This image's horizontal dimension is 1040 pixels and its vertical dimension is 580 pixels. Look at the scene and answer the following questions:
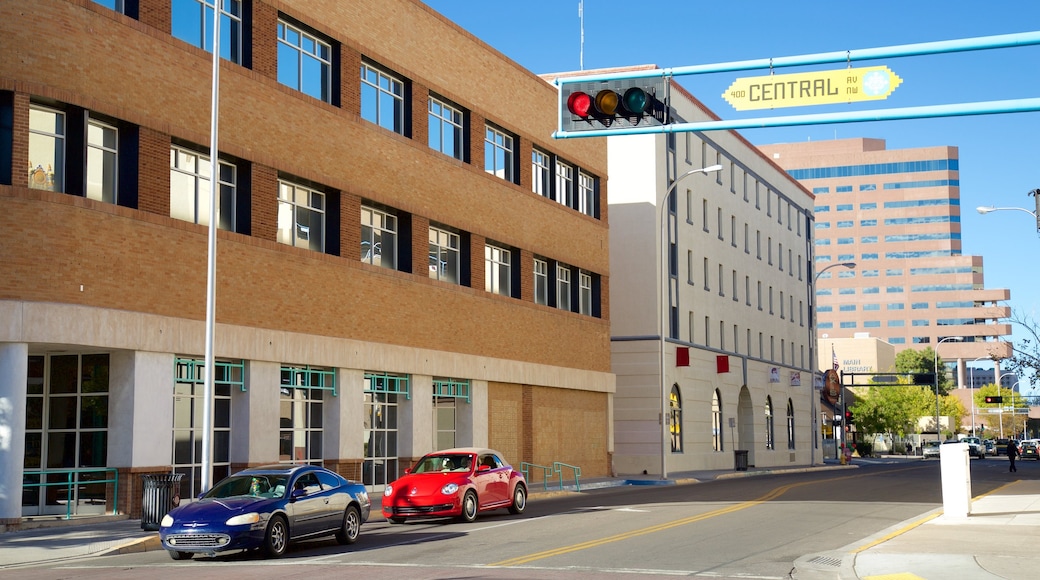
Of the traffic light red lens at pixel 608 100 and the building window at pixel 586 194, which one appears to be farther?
the building window at pixel 586 194

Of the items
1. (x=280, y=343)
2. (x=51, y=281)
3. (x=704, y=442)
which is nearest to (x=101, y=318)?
(x=51, y=281)

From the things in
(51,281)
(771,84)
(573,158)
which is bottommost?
(51,281)

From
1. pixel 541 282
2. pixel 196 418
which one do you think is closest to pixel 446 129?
pixel 541 282

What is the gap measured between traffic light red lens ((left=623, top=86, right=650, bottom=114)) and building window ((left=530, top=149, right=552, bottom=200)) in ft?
91.2

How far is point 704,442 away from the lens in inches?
2424

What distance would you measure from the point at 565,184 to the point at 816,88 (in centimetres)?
3115

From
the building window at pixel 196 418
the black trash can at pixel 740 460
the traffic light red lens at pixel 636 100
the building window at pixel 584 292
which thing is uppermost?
the building window at pixel 584 292

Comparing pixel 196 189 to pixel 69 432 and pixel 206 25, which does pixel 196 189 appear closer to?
pixel 206 25

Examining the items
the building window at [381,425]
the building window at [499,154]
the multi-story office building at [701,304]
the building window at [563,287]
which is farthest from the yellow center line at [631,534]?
the building window at [499,154]

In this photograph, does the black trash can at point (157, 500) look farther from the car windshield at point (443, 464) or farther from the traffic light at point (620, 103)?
the traffic light at point (620, 103)

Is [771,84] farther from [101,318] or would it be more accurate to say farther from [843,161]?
[843,161]

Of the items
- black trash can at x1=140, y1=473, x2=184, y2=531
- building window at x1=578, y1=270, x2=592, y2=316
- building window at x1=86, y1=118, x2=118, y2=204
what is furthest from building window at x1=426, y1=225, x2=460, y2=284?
black trash can at x1=140, y1=473, x2=184, y2=531

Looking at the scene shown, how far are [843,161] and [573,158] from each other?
6359 inches

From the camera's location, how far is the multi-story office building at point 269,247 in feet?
79.4
